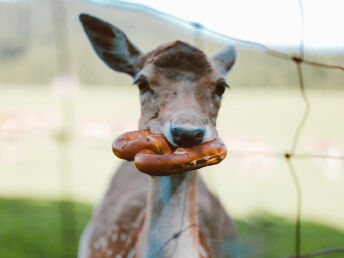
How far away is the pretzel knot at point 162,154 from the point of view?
1.30 meters

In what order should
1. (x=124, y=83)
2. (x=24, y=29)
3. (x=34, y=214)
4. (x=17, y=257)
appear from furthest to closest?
(x=124, y=83) < (x=24, y=29) < (x=34, y=214) < (x=17, y=257)

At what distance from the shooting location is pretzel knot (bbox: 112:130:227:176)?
4.27 ft

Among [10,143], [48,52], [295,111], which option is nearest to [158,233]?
[10,143]

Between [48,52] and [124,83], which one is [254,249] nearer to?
[48,52]

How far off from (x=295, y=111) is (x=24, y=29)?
854 inches

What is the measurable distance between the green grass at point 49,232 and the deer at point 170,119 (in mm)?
1220

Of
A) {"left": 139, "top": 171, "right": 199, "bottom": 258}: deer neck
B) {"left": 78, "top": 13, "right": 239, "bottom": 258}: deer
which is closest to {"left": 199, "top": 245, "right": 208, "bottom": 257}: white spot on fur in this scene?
{"left": 78, "top": 13, "right": 239, "bottom": 258}: deer

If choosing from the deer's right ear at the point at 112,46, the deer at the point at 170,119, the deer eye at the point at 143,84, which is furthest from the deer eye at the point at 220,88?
the deer's right ear at the point at 112,46

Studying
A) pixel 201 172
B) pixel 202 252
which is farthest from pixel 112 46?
pixel 201 172

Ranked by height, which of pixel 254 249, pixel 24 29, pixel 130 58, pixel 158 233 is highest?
pixel 24 29

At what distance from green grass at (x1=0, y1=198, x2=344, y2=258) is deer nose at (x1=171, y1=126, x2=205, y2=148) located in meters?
1.83

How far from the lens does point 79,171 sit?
28.6 feet

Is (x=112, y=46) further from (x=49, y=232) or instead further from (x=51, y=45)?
(x=51, y=45)

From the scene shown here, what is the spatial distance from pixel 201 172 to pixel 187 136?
2.25 metres
